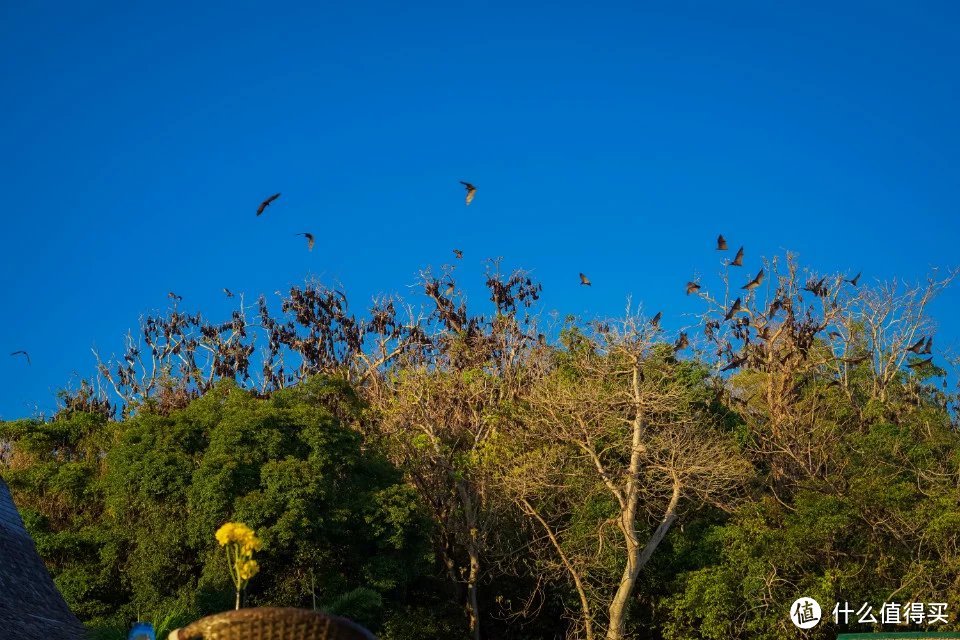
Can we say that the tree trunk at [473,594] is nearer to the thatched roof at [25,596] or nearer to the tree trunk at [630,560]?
the tree trunk at [630,560]

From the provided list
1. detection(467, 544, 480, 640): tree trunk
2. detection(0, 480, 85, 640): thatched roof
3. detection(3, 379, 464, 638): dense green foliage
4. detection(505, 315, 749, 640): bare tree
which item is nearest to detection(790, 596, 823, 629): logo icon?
detection(505, 315, 749, 640): bare tree

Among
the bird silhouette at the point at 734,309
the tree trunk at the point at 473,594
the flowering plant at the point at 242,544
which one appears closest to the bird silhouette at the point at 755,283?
the bird silhouette at the point at 734,309

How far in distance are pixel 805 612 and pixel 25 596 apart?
11409mm

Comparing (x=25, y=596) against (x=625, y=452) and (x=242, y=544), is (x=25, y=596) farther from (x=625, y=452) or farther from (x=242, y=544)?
(x=625, y=452)

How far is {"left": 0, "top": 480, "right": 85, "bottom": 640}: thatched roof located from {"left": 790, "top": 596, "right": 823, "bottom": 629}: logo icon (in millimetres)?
10516

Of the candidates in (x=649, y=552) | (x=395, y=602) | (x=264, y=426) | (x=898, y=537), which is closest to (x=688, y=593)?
(x=649, y=552)

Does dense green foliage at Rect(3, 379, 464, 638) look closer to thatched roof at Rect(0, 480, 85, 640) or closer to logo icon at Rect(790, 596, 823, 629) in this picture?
thatched roof at Rect(0, 480, 85, 640)

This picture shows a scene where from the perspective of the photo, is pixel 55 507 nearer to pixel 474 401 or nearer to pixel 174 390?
pixel 174 390

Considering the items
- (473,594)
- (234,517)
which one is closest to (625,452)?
(473,594)

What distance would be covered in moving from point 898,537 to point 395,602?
805cm

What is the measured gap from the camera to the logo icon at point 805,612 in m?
16.8

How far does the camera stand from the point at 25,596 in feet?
37.2

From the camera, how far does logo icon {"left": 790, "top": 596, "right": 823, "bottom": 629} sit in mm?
16828

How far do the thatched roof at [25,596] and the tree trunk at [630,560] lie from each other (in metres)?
8.66
